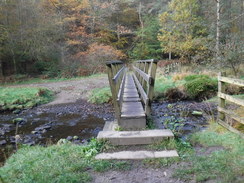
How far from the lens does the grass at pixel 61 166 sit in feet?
8.77

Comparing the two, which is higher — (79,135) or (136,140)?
(136,140)

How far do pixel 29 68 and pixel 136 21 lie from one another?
1797 cm

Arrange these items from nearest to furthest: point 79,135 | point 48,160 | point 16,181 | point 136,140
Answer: point 16,181 < point 48,160 < point 136,140 < point 79,135

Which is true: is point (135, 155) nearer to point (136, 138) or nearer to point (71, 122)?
point (136, 138)

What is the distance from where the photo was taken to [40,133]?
6605mm

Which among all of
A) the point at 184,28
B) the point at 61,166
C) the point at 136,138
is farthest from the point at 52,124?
the point at 184,28

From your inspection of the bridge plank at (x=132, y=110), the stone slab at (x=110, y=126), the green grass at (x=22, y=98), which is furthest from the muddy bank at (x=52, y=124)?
the bridge plank at (x=132, y=110)

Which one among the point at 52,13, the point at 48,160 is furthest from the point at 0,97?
the point at 52,13

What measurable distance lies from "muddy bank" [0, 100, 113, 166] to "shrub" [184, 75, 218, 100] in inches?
174

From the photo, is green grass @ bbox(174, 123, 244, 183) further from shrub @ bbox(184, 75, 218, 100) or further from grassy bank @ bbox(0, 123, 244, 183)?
shrub @ bbox(184, 75, 218, 100)

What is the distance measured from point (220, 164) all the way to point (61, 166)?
2.40m

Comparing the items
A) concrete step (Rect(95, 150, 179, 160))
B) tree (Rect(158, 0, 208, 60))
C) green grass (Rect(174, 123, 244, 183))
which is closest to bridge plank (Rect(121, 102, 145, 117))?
concrete step (Rect(95, 150, 179, 160))

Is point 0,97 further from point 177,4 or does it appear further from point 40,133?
point 177,4

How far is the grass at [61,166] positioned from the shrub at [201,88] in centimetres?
798
